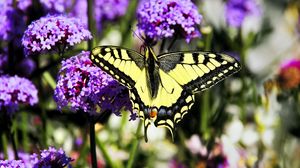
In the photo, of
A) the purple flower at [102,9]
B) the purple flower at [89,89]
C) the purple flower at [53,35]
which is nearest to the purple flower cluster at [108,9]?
the purple flower at [102,9]

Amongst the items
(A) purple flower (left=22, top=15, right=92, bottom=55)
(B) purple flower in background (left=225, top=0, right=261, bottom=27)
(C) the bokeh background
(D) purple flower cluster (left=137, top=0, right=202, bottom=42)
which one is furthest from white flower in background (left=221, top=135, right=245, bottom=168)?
(B) purple flower in background (left=225, top=0, right=261, bottom=27)

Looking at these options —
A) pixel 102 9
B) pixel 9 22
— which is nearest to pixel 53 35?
pixel 9 22

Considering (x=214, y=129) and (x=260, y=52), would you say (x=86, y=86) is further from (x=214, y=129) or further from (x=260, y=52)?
(x=260, y=52)

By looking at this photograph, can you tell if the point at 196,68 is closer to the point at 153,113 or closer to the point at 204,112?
the point at 153,113

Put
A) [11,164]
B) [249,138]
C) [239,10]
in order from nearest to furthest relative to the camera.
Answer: [11,164] < [249,138] < [239,10]

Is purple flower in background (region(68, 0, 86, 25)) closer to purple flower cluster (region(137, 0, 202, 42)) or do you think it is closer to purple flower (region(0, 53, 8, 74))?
purple flower (region(0, 53, 8, 74))

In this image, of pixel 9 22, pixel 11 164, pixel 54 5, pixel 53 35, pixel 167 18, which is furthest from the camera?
pixel 54 5

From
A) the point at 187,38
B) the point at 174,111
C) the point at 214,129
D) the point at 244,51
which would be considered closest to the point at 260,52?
the point at 244,51
